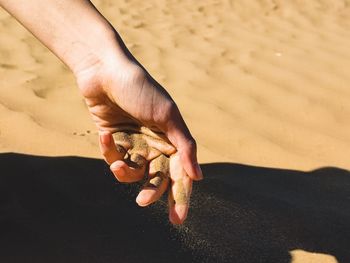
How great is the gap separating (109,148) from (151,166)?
15 centimetres

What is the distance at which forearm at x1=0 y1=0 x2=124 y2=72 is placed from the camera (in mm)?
1591

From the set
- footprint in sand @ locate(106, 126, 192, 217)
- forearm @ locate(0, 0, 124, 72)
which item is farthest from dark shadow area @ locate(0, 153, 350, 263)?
forearm @ locate(0, 0, 124, 72)

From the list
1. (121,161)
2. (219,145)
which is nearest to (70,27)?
(121,161)

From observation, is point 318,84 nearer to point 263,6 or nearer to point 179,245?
point 179,245

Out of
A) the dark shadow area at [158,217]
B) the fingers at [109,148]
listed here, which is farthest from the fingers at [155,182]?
the dark shadow area at [158,217]

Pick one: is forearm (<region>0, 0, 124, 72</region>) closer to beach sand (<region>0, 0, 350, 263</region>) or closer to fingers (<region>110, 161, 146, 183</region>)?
fingers (<region>110, 161, 146, 183</region>)

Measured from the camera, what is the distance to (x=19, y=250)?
5.19 ft

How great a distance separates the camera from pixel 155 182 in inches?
55.8

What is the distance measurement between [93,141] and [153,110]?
89 cm

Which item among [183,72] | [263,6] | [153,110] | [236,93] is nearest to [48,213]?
[153,110]

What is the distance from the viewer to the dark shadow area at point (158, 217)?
63.8 inches

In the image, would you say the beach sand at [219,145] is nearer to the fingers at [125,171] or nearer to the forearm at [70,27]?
the fingers at [125,171]

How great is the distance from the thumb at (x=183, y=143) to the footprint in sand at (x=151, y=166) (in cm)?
4

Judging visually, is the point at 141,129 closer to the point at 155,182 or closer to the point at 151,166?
the point at 151,166
